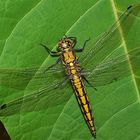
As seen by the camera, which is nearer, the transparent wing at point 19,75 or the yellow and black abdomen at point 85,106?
the transparent wing at point 19,75

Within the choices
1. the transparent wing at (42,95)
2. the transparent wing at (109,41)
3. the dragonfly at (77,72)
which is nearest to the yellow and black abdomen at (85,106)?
the dragonfly at (77,72)

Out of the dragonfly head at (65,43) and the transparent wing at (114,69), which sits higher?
the dragonfly head at (65,43)

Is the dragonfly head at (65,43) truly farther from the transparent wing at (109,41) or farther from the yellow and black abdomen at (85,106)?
the yellow and black abdomen at (85,106)

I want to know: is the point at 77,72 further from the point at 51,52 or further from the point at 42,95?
the point at 51,52

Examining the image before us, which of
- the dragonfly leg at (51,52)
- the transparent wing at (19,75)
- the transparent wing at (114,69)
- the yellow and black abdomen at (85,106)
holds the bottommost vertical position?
the yellow and black abdomen at (85,106)

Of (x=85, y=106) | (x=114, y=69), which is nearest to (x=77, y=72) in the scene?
(x=114, y=69)

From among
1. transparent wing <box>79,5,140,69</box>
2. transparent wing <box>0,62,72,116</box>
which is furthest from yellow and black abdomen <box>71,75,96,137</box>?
transparent wing <box>79,5,140,69</box>

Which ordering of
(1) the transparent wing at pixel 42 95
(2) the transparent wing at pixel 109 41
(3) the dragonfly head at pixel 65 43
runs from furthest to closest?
(3) the dragonfly head at pixel 65 43, (1) the transparent wing at pixel 42 95, (2) the transparent wing at pixel 109 41

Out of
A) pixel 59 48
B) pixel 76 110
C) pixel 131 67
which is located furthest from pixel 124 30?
pixel 76 110

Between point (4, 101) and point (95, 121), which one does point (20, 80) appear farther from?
point (95, 121)
